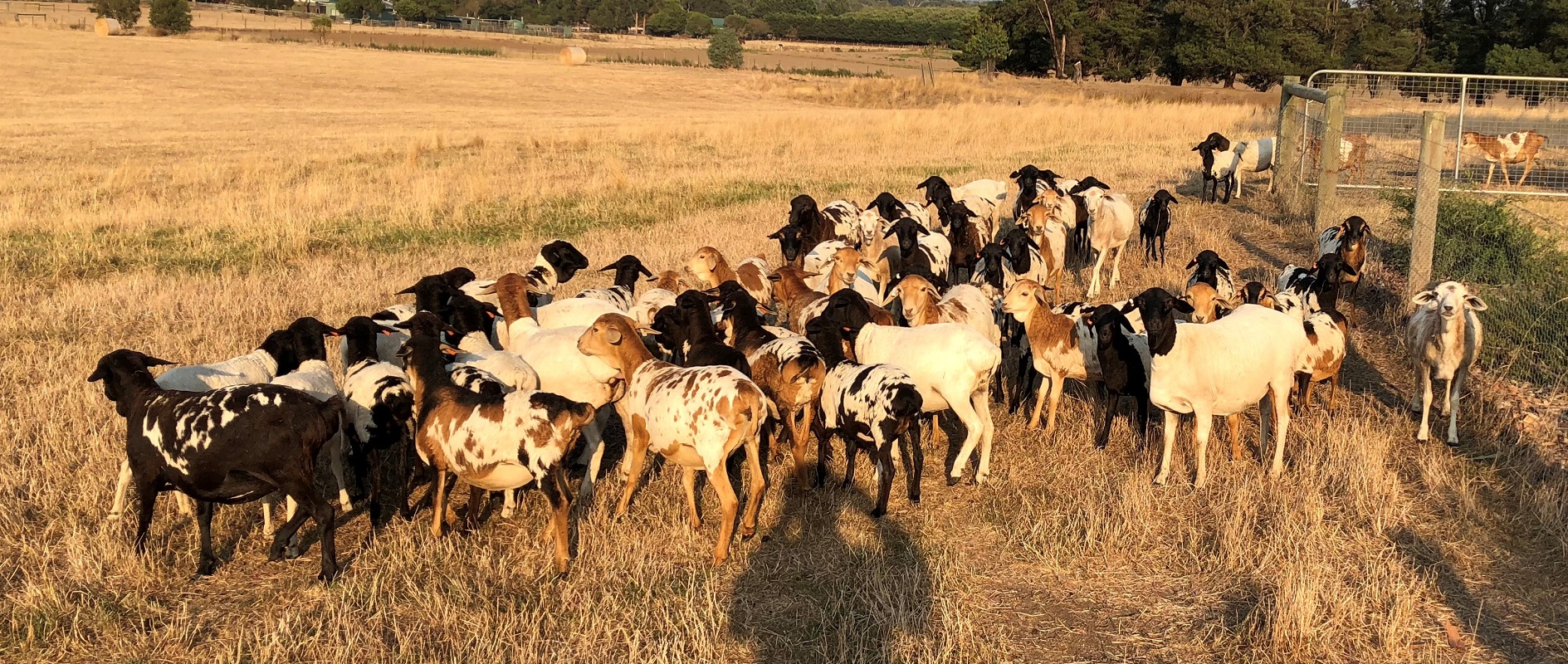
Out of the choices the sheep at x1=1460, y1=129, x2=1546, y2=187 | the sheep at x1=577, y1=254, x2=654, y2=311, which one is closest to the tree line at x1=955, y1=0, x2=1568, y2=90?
the sheep at x1=1460, y1=129, x2=1546, y2=187

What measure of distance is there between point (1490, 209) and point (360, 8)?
124439 millimetres

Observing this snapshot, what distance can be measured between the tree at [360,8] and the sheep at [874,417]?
406 ft

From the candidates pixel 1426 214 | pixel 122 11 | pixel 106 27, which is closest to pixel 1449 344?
pixel 1426 214

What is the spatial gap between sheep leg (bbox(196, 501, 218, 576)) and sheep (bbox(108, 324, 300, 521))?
547mm

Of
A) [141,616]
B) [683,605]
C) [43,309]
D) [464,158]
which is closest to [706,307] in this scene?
[683,605]

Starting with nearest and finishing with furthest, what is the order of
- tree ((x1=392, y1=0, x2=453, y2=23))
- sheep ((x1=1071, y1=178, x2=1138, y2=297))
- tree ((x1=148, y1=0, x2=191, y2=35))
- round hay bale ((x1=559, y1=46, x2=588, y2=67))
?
sheep ((x1=1071, y1=178, x2=1138, y2=297)) < round hay bale ((x1=559, y1=46, x2=588, y2=67)) < tree ((x1=148, y1=0, x2=191, y2=35)) < tree ((x1=392, y1=0, x2=453, y2=23))

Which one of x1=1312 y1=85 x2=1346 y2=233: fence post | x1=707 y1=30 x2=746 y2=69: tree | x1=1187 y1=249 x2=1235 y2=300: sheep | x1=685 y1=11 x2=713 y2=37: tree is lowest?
x1=1187 y1=249 x2=1235 y2=300: sheep

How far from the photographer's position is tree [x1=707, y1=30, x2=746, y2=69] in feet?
273

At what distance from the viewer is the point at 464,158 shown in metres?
27.2

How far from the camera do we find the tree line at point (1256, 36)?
59.3m

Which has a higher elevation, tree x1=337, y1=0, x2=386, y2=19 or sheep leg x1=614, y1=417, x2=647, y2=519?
tree x1=337, y1=0, x2=386, y2=19

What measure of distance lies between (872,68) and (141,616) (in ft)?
302

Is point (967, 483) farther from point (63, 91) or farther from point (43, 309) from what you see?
point (63, 91)

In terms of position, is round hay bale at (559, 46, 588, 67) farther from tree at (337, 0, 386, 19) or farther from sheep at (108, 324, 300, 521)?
sheep at (108, 324, 300, 521)
